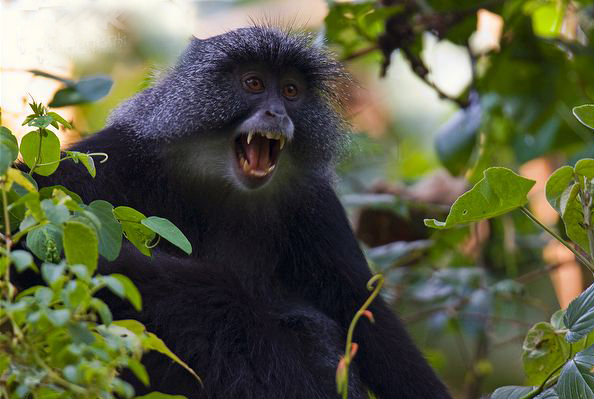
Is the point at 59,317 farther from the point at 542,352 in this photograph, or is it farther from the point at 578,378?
the point at 542,352

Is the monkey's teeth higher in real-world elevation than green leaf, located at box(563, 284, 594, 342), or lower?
higher

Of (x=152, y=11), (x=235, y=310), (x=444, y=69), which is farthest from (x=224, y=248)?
(x=444, y=69)

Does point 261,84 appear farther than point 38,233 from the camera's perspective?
Yes

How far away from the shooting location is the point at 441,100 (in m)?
6.46

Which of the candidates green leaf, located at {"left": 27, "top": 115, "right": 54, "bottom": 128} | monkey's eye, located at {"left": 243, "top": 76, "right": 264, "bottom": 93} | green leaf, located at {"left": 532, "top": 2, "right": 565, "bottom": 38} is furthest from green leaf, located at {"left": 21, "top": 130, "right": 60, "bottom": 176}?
green leaf, located at {"left": 532, "top": 2, "right": 565, "bottom": 38}

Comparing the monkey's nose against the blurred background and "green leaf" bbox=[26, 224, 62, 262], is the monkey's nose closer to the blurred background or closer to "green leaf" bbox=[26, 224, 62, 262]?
the blurred background

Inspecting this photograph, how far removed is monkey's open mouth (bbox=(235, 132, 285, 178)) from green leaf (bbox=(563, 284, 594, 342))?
5.28 feet

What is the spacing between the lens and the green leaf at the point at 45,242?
2393 millimetres

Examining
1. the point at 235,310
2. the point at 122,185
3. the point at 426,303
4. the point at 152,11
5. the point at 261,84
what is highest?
the point at 152,11

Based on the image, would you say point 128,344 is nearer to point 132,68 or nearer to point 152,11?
point 152,11

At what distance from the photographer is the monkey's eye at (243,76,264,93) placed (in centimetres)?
425

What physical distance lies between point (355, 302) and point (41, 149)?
2.01m

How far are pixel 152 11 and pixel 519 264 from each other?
317 cm

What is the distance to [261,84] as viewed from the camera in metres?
4.28
